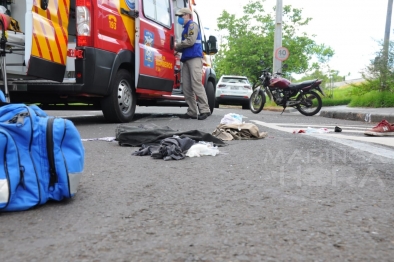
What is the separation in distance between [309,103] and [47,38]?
7.59 meters

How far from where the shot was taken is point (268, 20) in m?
37.6

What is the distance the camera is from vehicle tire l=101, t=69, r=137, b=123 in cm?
658

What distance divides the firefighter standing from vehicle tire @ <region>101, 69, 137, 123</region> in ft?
4.14

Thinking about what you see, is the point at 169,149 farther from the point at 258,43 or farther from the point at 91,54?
the point at 258,43

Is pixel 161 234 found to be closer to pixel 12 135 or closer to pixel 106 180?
pixel 12 135

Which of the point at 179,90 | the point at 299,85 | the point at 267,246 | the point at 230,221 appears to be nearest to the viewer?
the point at 267,246

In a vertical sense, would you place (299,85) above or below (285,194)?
above

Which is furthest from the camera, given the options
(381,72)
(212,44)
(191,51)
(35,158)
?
(381,72)

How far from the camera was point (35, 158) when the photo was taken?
2.13m

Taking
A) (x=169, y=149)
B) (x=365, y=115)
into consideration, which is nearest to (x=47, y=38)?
(x=169, y=149)

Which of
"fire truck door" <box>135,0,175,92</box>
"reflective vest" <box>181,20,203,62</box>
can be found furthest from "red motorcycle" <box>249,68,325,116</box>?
"fire truck door" <box>135,0,175,92</box>

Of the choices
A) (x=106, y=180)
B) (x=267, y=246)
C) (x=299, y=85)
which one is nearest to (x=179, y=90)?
(x=299, y=85)

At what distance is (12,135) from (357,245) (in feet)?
5.27

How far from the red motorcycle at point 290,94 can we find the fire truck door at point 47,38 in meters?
6.94
